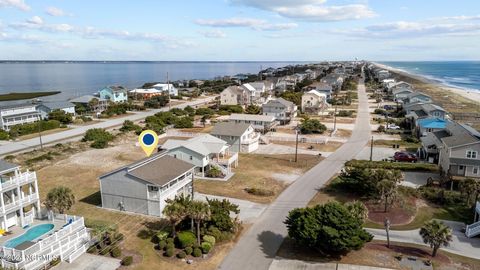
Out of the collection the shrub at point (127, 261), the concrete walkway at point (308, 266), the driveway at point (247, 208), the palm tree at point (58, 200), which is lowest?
the driveway at point (247, 208)

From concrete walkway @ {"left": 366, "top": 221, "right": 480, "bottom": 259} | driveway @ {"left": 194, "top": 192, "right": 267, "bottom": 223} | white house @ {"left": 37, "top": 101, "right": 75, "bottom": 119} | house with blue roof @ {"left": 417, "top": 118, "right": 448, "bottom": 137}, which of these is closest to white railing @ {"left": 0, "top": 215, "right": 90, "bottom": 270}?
driveway @ {"left": 194, "top": 192, "right": 267, "bottom": 223}

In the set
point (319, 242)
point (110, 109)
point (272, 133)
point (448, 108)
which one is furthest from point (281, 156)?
point (448, 108)

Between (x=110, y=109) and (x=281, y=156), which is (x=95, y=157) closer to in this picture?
(x=281, y=156)

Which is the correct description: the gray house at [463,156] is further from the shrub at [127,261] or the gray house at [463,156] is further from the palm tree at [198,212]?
the shrub at [127,261]

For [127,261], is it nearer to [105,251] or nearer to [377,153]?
[105,251]

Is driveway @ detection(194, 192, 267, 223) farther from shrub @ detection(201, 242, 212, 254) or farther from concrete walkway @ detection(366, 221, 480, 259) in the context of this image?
concrete walkway @ detection(366, 221, 480, 259)

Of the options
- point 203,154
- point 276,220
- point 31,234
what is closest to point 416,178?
point 276,220

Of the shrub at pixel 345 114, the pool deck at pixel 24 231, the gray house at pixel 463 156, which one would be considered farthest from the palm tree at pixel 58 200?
the shrub at pixel 345 114

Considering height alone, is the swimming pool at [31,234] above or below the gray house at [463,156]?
below

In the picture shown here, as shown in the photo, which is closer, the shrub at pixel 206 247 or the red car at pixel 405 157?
the shrub at pixel 206 247
